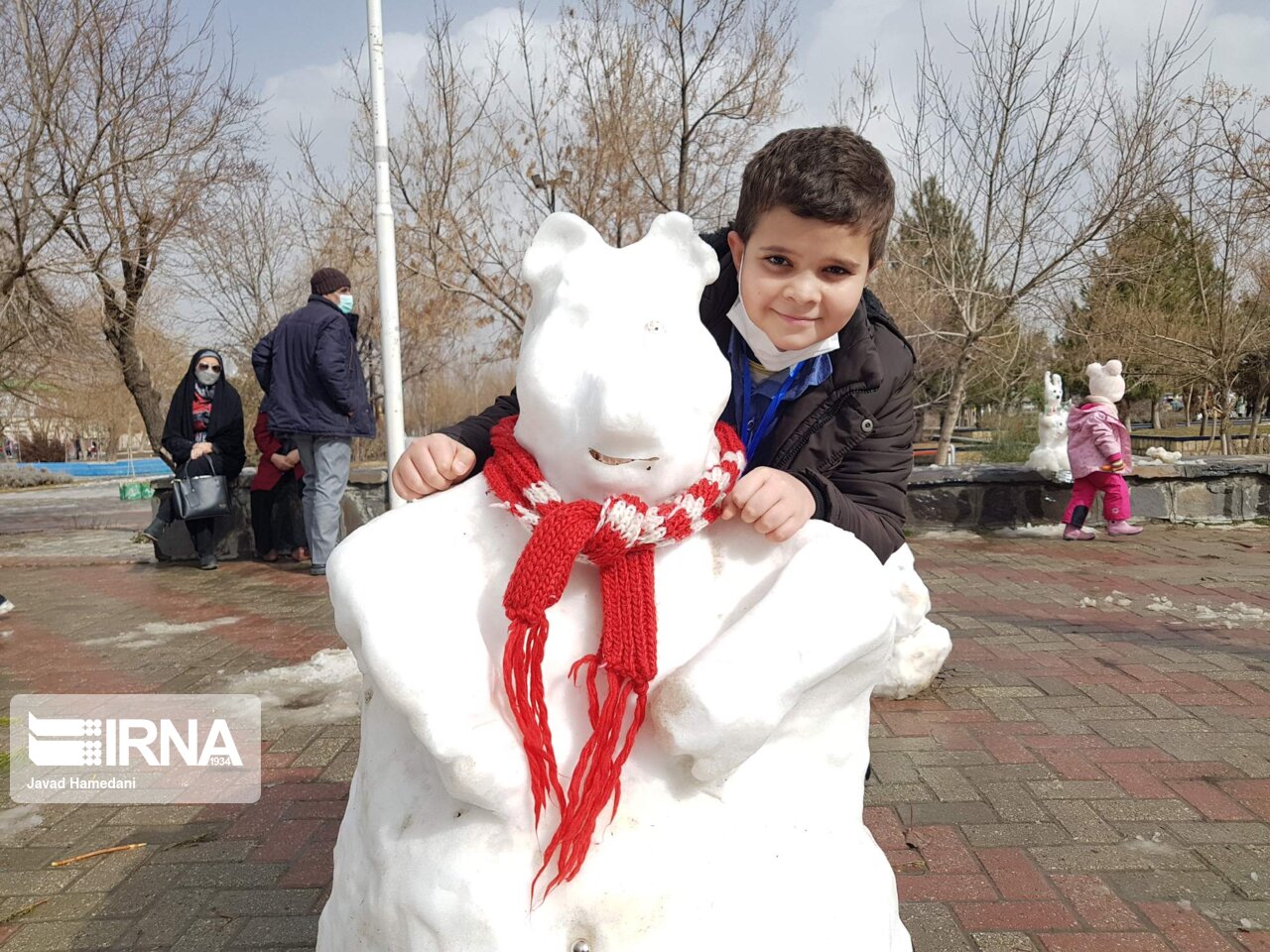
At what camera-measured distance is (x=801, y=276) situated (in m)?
1.59

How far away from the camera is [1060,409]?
848 cm

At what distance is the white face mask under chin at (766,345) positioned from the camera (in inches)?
66.3

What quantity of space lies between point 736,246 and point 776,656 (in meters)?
0.88

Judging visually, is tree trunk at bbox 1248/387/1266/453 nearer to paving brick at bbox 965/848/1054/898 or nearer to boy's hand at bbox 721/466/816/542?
paving brick at bbox 965/848/1054/898

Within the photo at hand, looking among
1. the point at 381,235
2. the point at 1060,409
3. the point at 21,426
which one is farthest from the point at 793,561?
the point at 21,426

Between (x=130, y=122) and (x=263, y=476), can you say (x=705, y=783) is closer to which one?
(x=263, y=476)

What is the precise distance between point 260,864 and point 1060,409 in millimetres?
8000

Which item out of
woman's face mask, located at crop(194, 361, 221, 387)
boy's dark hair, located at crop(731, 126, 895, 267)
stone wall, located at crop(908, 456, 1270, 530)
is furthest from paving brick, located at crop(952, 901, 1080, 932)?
stone wall, located at crop(908, 456, 1270, 530)

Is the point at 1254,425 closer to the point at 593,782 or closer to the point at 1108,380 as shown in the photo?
the point at 1108,380

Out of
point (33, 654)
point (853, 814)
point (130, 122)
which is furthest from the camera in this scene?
point (130, 122)

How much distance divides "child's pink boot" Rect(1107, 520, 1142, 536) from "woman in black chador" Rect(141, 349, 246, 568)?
23.6ft

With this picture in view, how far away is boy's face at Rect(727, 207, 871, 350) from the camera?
1570 mm

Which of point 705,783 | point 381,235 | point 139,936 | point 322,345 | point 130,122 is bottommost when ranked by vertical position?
point 139,936

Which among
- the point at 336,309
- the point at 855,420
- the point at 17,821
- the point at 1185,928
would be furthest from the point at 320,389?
the point at 1185,928
